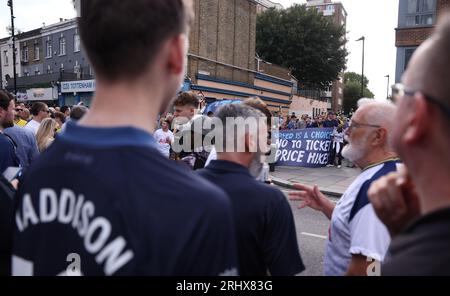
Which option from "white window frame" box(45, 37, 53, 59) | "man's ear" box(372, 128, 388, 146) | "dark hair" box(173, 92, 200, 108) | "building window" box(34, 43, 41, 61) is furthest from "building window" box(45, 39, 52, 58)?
"man's ear" box(372, 128, 388, 146)

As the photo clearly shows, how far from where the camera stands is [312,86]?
153ft

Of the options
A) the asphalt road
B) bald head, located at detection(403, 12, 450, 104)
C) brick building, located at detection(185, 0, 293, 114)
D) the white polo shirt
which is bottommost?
the asphalt road

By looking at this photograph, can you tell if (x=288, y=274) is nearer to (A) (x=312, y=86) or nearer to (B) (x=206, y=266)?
(B) (x=206, y=266)

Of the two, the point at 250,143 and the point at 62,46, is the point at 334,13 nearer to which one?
the point at 62,46

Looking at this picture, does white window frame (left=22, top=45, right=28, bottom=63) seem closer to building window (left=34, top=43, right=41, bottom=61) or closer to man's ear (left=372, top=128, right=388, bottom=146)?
building window (left=34, top=43, right=41, bottom=61)

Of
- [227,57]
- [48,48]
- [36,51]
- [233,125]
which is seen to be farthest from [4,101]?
[36,51]

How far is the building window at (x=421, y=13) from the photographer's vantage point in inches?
910

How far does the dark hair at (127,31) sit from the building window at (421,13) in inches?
1032

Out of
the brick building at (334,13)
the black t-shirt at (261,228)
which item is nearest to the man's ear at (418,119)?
the black t-shirt at (261,228)

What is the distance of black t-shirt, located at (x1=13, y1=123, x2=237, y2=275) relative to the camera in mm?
921

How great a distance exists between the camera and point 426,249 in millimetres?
968

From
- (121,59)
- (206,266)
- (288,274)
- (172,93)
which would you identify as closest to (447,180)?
(206,266)

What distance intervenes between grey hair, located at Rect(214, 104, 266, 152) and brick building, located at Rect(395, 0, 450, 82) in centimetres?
2350

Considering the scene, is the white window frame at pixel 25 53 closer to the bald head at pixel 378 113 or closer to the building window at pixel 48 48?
the building window at pixel 48 48
